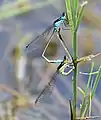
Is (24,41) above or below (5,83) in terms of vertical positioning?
above

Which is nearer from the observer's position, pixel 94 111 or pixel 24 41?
pixel 94 111

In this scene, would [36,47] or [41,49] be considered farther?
[41,49]

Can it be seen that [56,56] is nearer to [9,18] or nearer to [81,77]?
[81,77]

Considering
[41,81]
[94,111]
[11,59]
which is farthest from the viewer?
[11,59]

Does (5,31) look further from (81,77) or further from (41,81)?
(81,77)

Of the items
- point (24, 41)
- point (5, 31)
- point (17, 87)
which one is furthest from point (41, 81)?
point (5, 31)

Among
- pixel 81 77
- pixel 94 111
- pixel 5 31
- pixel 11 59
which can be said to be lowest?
pixel 94 111

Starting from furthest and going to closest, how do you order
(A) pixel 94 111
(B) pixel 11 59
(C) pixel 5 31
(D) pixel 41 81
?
(C) pixel 5 31 → (B) pixel 11 59 → (D) pixel 41 81 → (A) pixel 94 111
